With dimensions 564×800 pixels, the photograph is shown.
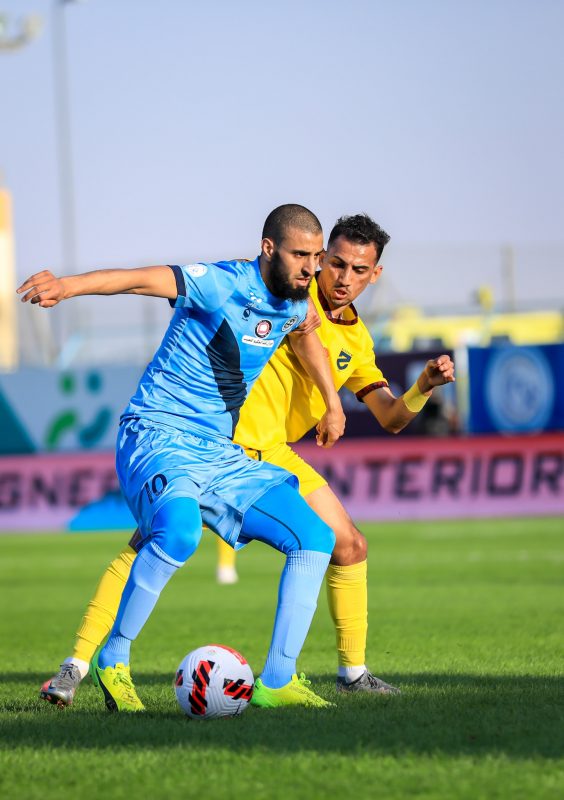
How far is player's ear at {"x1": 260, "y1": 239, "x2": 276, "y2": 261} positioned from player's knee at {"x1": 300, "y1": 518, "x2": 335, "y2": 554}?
1.20m

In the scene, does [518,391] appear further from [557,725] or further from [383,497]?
[557,725]

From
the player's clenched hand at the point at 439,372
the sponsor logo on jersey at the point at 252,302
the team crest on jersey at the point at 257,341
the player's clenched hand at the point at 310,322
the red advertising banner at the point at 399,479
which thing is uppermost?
the sponsor logo on jersey at the point at 252,302

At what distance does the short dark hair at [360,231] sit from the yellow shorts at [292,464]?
111 cm

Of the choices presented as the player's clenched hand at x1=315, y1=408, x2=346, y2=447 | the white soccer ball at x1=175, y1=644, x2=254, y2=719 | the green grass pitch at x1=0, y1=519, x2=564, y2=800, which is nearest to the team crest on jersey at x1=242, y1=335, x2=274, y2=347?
the player's clenched hand at x1=315, y1=408, x2=346, y2=447

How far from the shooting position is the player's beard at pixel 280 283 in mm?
5805

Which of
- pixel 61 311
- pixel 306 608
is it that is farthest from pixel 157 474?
pixel 61 311

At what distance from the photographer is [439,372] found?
21.5ft

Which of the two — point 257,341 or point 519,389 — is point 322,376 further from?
point 519,389

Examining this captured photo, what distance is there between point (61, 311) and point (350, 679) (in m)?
21.2

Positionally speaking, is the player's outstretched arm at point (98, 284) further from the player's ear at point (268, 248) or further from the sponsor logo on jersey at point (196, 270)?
the player's ear at point (268, 248)

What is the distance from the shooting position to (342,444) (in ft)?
64.7

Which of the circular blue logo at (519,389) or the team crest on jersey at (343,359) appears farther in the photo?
the circular blue logo at (519,389)

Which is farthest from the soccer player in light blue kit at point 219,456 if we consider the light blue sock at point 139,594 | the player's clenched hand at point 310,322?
the player's clenched hand at point 310,322

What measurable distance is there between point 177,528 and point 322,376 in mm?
1313
